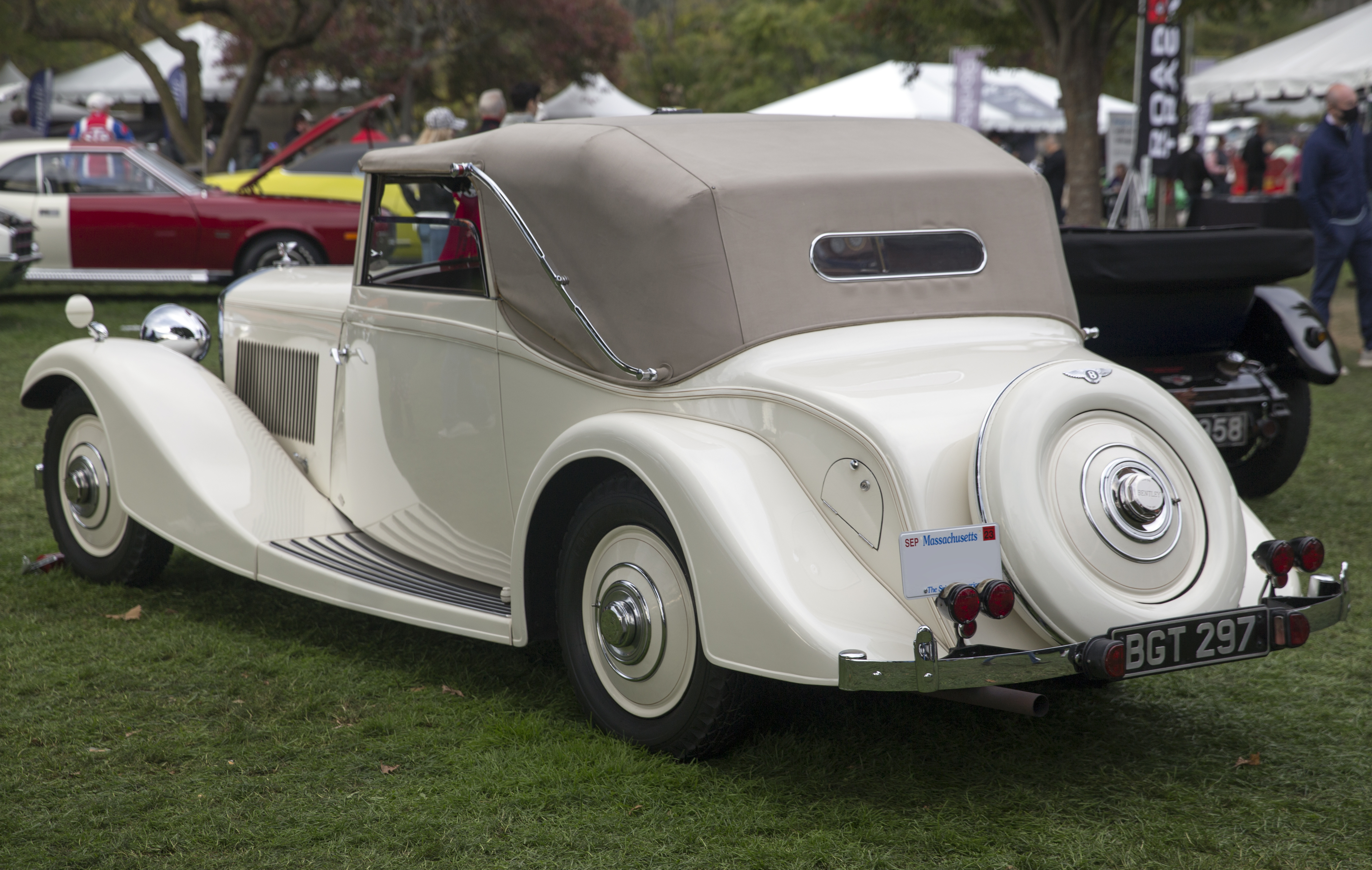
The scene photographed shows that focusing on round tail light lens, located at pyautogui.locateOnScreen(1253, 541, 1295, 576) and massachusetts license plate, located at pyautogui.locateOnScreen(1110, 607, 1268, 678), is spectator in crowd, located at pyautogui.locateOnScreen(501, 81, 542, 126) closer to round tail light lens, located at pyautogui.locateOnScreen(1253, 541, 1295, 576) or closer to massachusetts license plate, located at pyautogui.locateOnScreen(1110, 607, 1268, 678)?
round tail light lens, located at pyautogui.locateOnScreen(1253, 541, 1295, 576)

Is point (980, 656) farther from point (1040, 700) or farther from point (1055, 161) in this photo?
point (1055, 161)

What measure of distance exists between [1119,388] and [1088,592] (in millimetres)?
604

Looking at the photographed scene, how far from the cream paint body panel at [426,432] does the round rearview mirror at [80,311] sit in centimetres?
111

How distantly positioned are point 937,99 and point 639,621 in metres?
21.1

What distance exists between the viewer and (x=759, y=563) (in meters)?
2.93

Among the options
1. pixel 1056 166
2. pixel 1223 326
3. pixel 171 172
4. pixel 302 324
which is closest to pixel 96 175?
pixel 171 172

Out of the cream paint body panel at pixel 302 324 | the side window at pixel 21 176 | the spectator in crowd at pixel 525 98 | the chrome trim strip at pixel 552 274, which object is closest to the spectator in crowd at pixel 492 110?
the spectator in crowd at pixel 525 98

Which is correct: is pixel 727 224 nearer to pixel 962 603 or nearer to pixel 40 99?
pixel 962 603

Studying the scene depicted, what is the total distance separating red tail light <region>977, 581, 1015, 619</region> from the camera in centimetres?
279

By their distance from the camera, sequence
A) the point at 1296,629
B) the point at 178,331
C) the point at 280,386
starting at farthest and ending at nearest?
the point at 178,331
the point at 280,386
the point at 1296,629

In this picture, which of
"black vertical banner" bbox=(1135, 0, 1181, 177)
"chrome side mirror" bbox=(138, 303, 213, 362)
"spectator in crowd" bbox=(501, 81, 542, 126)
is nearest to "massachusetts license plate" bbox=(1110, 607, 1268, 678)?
"chrome side mirror" bbox=(138, 303, 213, 362)

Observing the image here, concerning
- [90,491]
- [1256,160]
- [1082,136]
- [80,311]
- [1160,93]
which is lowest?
[90,491]

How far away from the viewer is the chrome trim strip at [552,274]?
3459 mm

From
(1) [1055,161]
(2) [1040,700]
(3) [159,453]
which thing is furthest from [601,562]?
(1) [1055,161]
